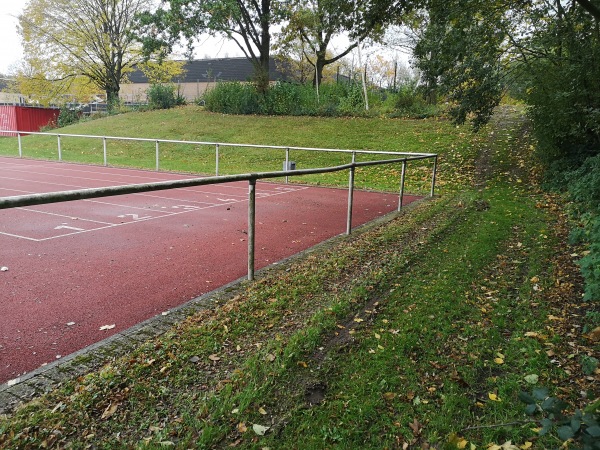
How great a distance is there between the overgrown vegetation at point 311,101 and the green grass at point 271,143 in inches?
39.3

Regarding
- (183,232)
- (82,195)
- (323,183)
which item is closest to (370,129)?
(323,183)

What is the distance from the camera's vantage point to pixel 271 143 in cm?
2081

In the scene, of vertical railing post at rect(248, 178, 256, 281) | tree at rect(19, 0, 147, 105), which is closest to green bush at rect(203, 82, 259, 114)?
tree at rect(19, 0, 147, 105)

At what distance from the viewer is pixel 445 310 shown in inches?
156

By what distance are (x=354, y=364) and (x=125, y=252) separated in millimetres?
3705

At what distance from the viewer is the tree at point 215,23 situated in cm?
2369

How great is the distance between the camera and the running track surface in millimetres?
3613

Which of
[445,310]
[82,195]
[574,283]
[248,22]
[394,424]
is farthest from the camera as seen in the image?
[248,22]

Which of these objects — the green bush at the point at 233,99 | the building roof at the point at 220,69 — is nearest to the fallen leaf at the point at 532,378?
the green bush at the point at 233,99

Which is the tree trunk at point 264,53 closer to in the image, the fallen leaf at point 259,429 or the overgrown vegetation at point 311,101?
the overgrown vegetation at point 311,101

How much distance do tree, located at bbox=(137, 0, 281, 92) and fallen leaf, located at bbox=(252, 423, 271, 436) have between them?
2410 cm

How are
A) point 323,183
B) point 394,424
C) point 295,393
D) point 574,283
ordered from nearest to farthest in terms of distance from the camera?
point 394,424 → point 295,393 → point 574,283 → point 323,183

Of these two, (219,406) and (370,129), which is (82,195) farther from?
(370,129)

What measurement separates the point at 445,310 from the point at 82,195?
114 inches
